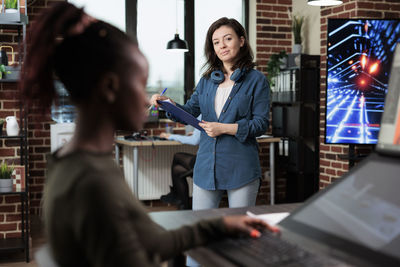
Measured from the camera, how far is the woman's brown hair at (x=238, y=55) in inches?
93.4

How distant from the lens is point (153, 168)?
551cm

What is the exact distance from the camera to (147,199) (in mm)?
5539

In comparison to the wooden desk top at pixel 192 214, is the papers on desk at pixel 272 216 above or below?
above

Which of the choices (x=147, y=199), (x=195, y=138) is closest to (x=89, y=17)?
(x=195, y=138)

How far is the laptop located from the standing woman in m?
1.07

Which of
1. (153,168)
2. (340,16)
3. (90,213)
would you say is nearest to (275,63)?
(340,16)

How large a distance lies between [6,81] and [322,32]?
3024 millimetres

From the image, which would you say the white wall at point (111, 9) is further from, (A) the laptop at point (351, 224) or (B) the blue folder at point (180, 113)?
(A) the laptop at point (351, 224)

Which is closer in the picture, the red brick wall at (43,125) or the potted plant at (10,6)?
the potted plant at (10,6)

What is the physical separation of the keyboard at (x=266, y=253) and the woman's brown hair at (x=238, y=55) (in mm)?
1395

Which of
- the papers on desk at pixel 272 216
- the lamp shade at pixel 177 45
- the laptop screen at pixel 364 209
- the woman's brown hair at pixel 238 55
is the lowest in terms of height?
→ the papers on desk at pixel 272 216

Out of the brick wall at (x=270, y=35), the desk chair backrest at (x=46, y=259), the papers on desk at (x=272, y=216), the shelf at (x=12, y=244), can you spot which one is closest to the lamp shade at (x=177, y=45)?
the brick wall at (x=270, y=35)

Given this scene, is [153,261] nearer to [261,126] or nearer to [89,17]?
[89,17]

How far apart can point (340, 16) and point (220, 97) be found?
261cm
